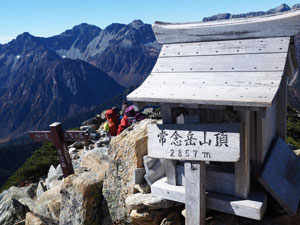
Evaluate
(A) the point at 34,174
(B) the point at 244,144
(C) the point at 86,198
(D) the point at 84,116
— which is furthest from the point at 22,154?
(D) the point at 84,116

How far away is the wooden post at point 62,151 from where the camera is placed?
27.8 feet

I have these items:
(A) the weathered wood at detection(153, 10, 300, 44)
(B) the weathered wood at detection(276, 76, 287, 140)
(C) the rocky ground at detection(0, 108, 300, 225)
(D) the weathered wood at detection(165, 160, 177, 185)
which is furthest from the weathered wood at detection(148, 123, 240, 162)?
(B) the weathered wood at detection(276, 76, 287, 140)

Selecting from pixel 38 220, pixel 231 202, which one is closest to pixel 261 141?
pixel 231 202

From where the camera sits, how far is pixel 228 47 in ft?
12.4

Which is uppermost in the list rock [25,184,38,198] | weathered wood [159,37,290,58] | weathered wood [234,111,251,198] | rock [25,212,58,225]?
weathered wood [159,37,290,58]

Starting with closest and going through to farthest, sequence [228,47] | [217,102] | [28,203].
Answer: [217,102] < [228,47] < [28,203]

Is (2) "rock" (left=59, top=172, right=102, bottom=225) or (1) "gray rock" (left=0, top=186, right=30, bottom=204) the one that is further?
(1) "gray rock" (left=0, top=186, right=30, bottom=204)

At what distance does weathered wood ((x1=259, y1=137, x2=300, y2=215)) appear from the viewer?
12.6 feet

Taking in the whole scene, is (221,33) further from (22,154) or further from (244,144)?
(22,154)

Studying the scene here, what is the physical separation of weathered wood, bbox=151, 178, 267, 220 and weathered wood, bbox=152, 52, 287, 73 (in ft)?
5.46

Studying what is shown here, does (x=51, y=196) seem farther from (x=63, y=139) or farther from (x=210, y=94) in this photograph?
(x=210, y=94)

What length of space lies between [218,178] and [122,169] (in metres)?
2.06

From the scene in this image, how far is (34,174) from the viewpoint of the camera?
13383mm

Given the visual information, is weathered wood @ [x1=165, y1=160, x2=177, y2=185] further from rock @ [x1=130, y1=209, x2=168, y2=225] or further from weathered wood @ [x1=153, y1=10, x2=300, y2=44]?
weathered wood @ [x1=153, y1=10, x2=300, y2=44]
